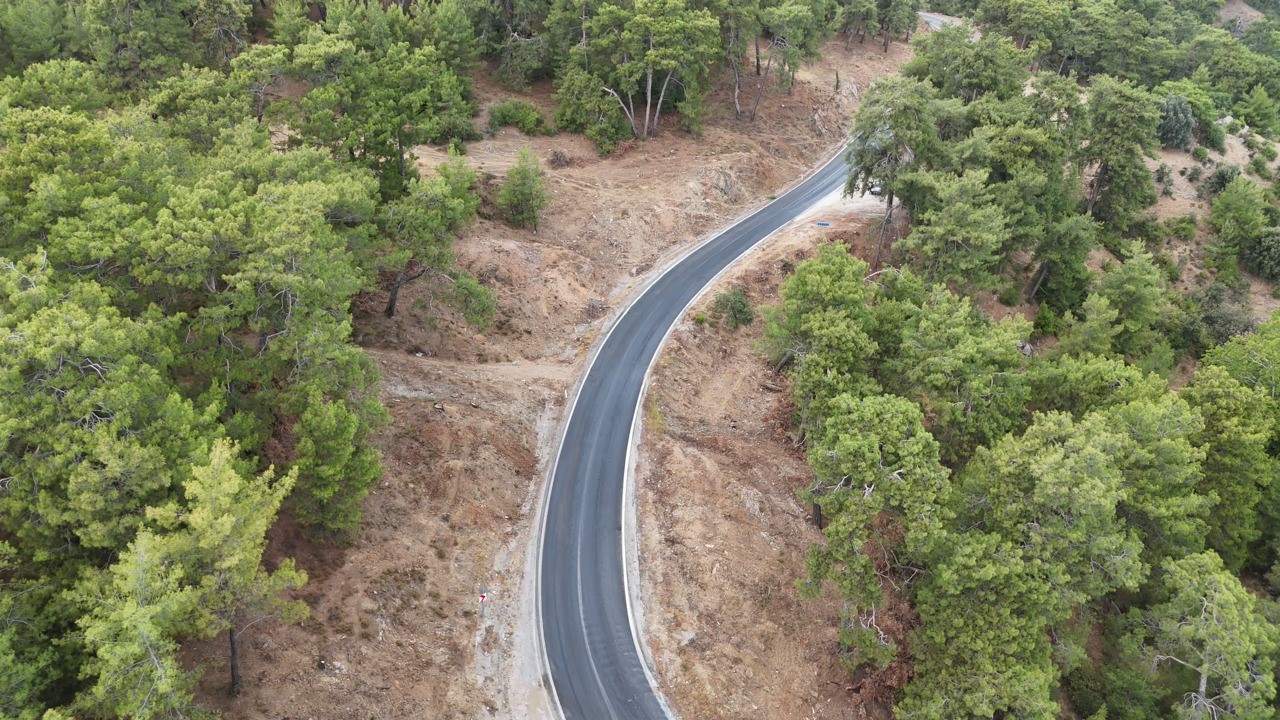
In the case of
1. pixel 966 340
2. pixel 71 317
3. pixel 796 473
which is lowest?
pixel 796 473

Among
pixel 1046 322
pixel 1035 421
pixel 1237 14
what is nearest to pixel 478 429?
pixel 1035 421

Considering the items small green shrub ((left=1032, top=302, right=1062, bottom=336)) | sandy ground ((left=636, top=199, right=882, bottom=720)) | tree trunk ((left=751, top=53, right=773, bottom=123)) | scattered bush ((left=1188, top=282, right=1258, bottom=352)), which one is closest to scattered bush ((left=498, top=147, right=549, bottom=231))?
sandy ground ((left=636, top=199, right=882, bottom=720))

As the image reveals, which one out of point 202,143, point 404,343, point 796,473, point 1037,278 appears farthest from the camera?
point 1037,278

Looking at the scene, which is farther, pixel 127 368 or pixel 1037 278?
pixel 1037 278

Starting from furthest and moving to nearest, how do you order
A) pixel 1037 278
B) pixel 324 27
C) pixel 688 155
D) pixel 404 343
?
1. pixel 688 155
2. pixel 1037 278
3. pixel 324 27
4. pixel 404 343

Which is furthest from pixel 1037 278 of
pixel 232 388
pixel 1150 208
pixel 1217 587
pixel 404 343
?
pixel 232 388

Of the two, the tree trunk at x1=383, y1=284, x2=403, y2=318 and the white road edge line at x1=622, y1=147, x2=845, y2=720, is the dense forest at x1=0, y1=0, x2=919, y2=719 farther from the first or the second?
the white road edge line at x1=622, y1=147, x2=845, y2=720

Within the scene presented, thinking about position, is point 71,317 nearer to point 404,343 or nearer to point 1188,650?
point 404,343

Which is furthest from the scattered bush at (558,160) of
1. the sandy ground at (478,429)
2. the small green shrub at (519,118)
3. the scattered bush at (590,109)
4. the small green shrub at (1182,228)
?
the small green shrub at (1182,228)
